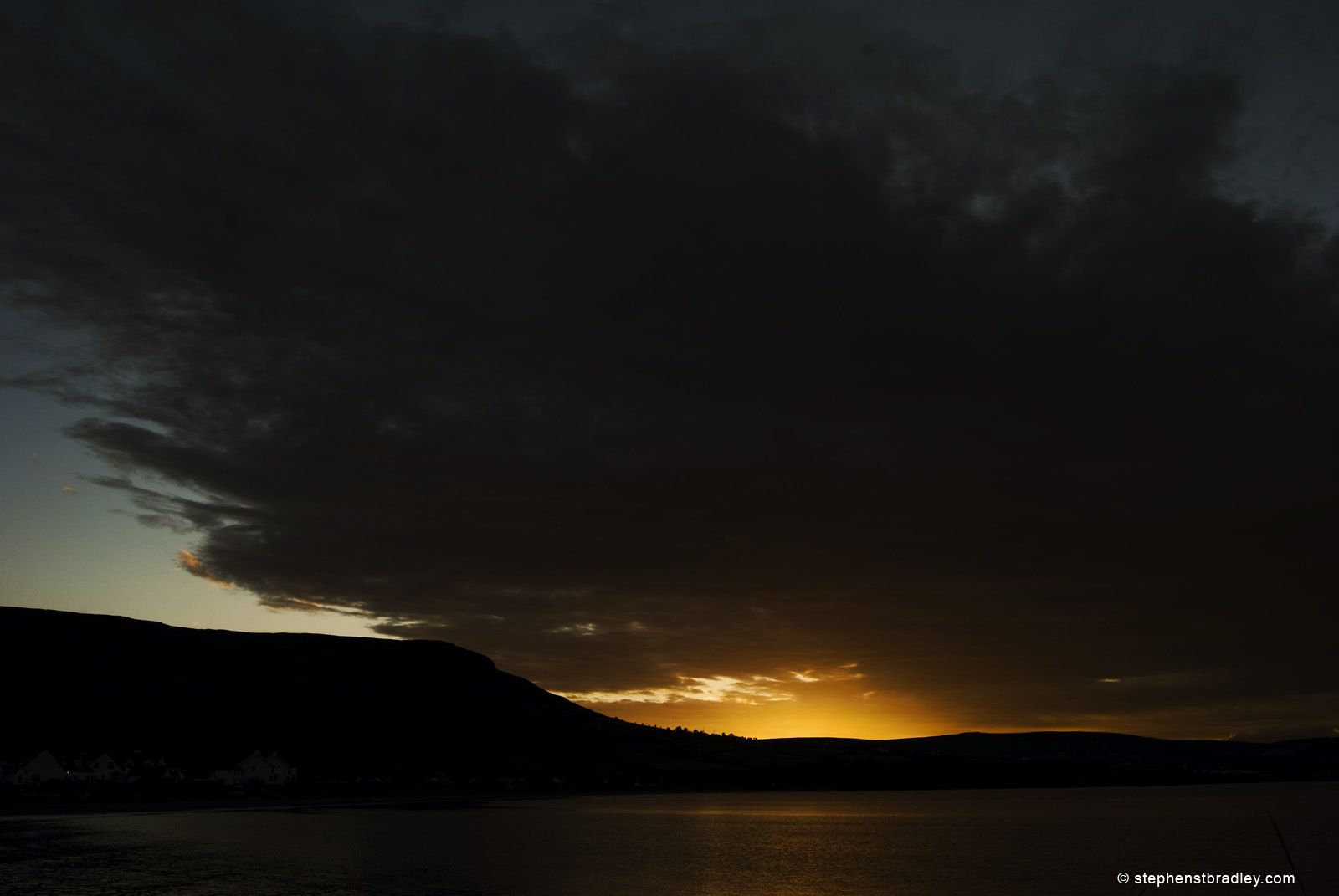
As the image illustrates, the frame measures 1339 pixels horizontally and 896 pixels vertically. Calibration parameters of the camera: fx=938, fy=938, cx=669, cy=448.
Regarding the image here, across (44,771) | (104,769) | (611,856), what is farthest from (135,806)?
(611,856)

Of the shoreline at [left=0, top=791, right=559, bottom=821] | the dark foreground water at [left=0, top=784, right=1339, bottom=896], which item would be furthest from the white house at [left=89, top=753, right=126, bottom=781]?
the dark foreground water at [left=0, top=784, right=1339, bottom=896]

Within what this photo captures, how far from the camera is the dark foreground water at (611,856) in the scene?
7544cm

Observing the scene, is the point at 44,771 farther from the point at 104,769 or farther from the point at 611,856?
the point at 611,856

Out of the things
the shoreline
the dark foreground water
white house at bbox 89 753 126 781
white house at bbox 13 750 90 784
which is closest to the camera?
the dark foreground water

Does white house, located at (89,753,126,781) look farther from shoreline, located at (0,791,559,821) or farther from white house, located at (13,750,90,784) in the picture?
shoreline, located at (0,791,559,821)

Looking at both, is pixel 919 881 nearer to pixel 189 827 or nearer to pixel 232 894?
pixel 232 894

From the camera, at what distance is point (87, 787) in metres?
180

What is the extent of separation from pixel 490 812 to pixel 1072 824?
109 metres

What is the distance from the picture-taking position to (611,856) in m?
106

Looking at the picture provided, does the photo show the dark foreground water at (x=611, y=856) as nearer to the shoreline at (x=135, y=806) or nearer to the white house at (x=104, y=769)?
the shoreline at (x=135, y=806)

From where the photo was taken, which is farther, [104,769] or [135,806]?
[104,769]

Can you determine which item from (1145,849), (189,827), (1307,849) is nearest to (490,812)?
(189,827)

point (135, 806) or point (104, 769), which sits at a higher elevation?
point (104, 769)

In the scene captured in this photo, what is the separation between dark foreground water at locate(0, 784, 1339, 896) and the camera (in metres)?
75.4
